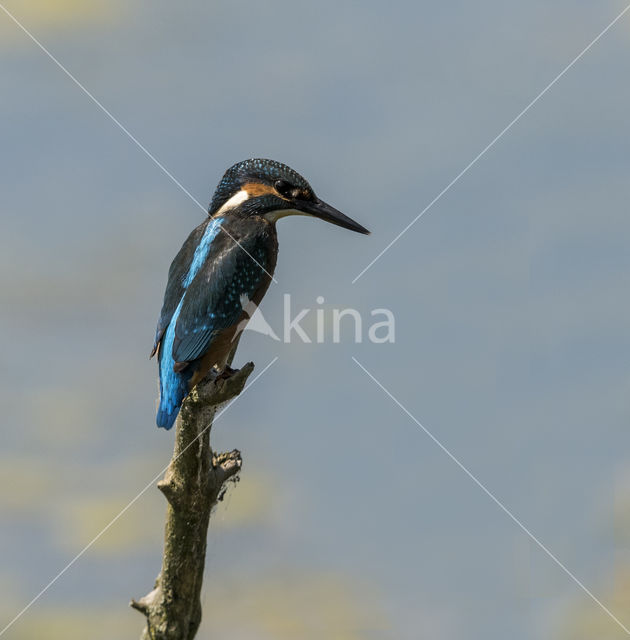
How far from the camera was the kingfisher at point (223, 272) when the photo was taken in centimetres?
318

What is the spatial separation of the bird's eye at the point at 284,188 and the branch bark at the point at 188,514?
3.56 ft

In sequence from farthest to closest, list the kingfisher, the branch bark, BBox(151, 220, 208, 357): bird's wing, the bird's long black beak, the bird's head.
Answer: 1. the bird's long black beak
2. the bird's head
3. BBox(151, 220, 208, 357): bird's wing
4. the kingfisher
5. the branch bark

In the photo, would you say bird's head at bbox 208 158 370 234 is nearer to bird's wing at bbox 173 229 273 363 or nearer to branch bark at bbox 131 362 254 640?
bird's wing at bbox 173 229 273 363

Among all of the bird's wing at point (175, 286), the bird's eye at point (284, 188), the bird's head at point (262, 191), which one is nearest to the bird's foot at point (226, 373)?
the bird's wing at point (175, 286)

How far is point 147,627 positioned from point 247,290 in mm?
1239

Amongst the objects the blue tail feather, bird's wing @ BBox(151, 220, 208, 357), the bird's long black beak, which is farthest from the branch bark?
the bird's long black beak

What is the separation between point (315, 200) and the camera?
12.7 feet

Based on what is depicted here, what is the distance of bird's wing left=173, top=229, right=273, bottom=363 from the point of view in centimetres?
322

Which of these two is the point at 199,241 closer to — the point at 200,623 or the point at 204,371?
the point at 204,371

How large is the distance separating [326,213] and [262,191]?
320 millimetres

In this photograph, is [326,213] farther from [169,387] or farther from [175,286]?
[169,387]

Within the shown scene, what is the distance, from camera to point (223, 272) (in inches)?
133

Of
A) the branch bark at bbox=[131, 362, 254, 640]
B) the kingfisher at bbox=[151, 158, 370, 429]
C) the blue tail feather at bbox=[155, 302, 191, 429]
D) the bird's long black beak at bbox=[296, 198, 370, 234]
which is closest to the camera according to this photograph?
the branch bark at bbox=[131, 362, 254, 640]

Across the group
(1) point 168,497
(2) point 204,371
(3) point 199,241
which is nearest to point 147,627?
(1) point 168,497
